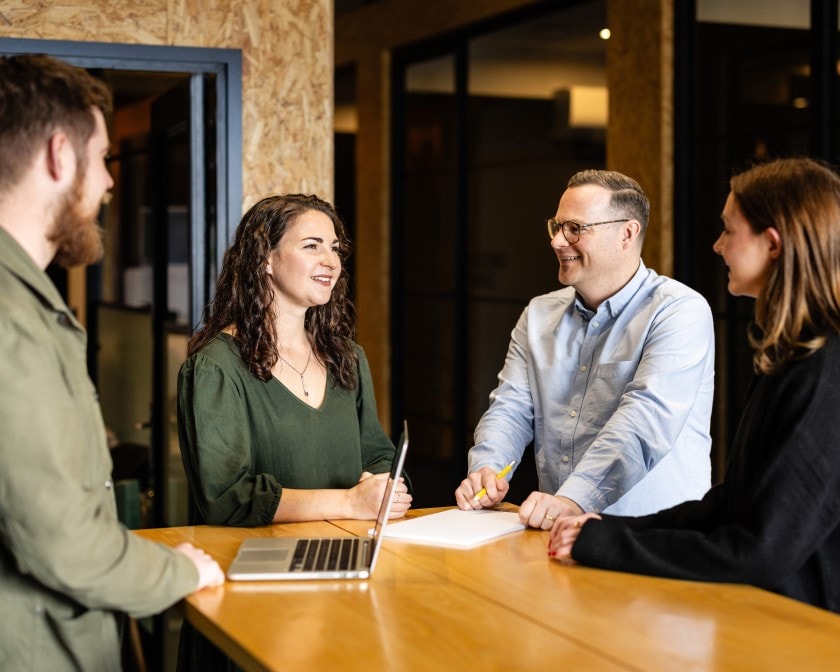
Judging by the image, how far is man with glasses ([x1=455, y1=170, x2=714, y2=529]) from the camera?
2664 millimetres

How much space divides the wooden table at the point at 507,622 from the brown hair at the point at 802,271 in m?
0.45

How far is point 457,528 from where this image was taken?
7.91 feet

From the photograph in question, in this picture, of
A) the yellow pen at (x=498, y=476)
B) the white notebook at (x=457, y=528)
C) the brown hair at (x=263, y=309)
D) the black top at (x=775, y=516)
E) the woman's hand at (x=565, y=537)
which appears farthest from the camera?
the brown hair at (x=263, y=309)

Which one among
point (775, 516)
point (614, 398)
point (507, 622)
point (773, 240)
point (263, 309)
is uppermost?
point (773, 240)

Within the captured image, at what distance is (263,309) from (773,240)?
→ 1304mm

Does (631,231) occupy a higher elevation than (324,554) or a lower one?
higher

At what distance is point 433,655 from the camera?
162cm

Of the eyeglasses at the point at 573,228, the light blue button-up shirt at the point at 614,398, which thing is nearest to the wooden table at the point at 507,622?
the light blue button-up shirt at the point at 614,398

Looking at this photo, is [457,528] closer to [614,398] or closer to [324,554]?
[324,554]

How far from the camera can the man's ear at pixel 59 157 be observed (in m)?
1.67

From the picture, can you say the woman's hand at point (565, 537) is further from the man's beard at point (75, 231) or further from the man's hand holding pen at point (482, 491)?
the man's beard at point (75, 231)

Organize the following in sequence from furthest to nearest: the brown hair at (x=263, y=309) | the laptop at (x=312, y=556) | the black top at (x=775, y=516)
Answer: the brown hair at (x=263, y=309), the laptop at (x=312, y=556), the black top at (x=775, y=516)

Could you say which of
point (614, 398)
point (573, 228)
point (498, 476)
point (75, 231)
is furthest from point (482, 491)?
point (75, 231)

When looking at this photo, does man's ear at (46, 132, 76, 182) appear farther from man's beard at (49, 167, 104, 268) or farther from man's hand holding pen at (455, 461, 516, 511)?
man's hand holding pen at (455, 461, 516, 511)
